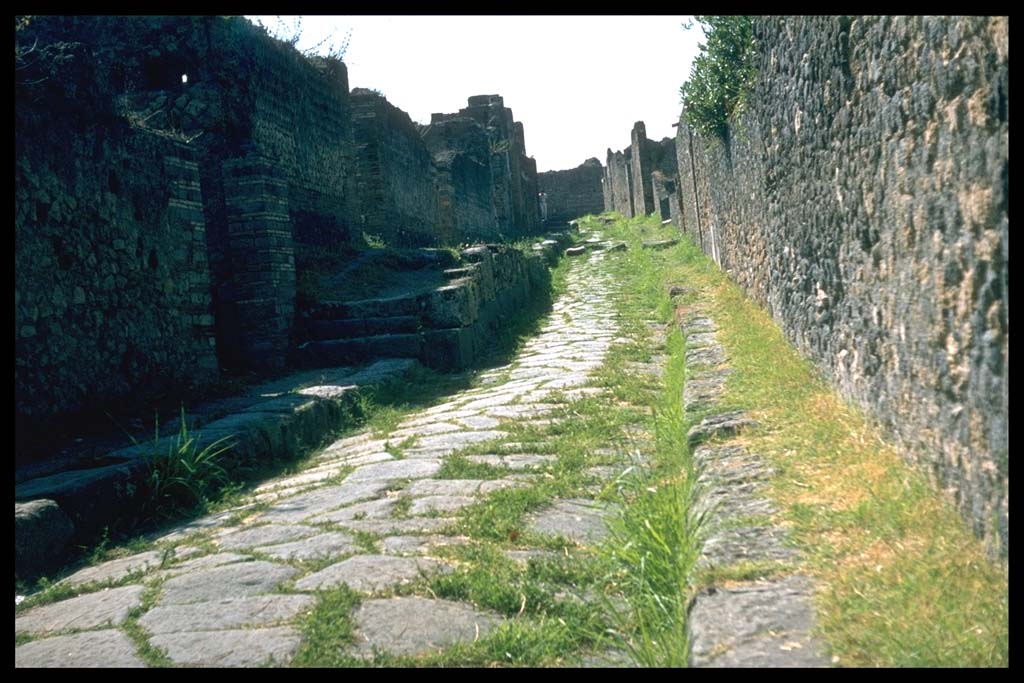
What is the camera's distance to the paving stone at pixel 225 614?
2.49 meters

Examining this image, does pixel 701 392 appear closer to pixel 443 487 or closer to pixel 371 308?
pixel 443 487

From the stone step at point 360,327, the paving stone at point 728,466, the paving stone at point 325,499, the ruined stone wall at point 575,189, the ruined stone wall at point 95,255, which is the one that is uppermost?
the ruined stone wall at point 575,189

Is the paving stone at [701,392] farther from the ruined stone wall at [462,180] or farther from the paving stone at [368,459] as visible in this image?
the ruined stone wall at [462,180]

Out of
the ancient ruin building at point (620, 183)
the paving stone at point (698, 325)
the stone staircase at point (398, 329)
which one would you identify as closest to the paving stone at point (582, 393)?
the paving stone at point (698, 325)

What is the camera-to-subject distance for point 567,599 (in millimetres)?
2629

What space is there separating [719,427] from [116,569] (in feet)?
7.71

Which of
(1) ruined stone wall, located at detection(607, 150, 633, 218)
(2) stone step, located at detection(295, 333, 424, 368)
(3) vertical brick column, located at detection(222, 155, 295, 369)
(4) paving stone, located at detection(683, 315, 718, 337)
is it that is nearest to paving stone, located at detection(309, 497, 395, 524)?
(4) paving stone, located at detection(683, 315, 718, 337)

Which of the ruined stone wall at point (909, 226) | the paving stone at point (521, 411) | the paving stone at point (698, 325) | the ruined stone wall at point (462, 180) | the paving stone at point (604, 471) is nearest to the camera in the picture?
the ruined stone wall at point (909, 226)

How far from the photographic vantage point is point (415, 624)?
247 cm

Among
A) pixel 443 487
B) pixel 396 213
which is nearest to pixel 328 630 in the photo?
pixel 443 487

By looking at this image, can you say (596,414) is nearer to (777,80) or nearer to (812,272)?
(812,272)

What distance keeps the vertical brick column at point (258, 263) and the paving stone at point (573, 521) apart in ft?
15.9

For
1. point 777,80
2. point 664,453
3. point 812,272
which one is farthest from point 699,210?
point 664,453

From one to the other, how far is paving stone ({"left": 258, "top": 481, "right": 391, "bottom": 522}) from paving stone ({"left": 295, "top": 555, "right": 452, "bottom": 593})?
722 mm
